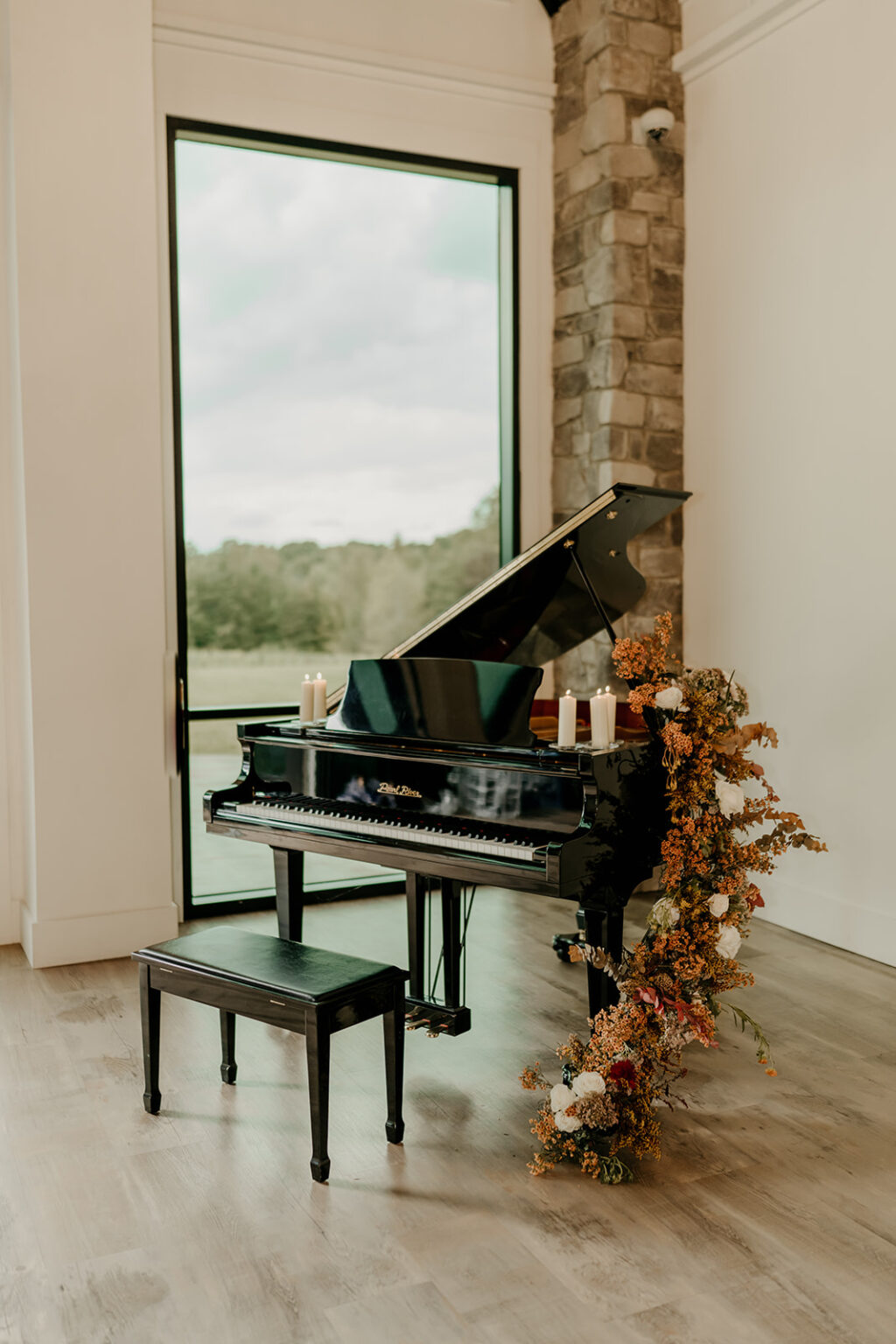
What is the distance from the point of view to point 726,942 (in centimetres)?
313

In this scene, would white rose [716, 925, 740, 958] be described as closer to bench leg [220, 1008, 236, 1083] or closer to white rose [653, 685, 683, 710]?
white rose [653, 685, 683, 710]

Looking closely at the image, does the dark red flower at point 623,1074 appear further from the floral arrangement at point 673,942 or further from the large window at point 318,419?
the large window at point 318,419

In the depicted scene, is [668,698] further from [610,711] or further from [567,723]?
[567,723]

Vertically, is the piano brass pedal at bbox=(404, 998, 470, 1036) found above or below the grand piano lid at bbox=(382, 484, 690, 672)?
below

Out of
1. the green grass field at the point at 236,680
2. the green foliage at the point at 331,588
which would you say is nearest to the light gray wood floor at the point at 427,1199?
the green grass field at the point at 236,680

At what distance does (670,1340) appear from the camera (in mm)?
2287

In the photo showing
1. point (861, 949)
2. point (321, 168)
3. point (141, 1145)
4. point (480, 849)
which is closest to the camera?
point (141, 1145)

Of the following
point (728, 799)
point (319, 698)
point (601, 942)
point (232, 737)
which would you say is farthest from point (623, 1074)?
point (232, 737)

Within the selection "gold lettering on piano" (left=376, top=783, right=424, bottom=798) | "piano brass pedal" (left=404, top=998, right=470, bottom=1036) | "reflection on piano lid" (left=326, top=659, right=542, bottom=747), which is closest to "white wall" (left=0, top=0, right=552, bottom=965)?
"reflection on piano lid" (left=326, top=659, right=542, bottom=747)

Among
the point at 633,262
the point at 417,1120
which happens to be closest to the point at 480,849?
the point at 417,1120

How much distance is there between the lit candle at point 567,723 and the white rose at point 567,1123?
106 centimetres

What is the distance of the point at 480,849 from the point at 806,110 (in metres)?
3.57

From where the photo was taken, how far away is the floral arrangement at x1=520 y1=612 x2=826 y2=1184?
2.99 meters

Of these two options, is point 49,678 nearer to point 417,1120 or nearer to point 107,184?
point 107,184
